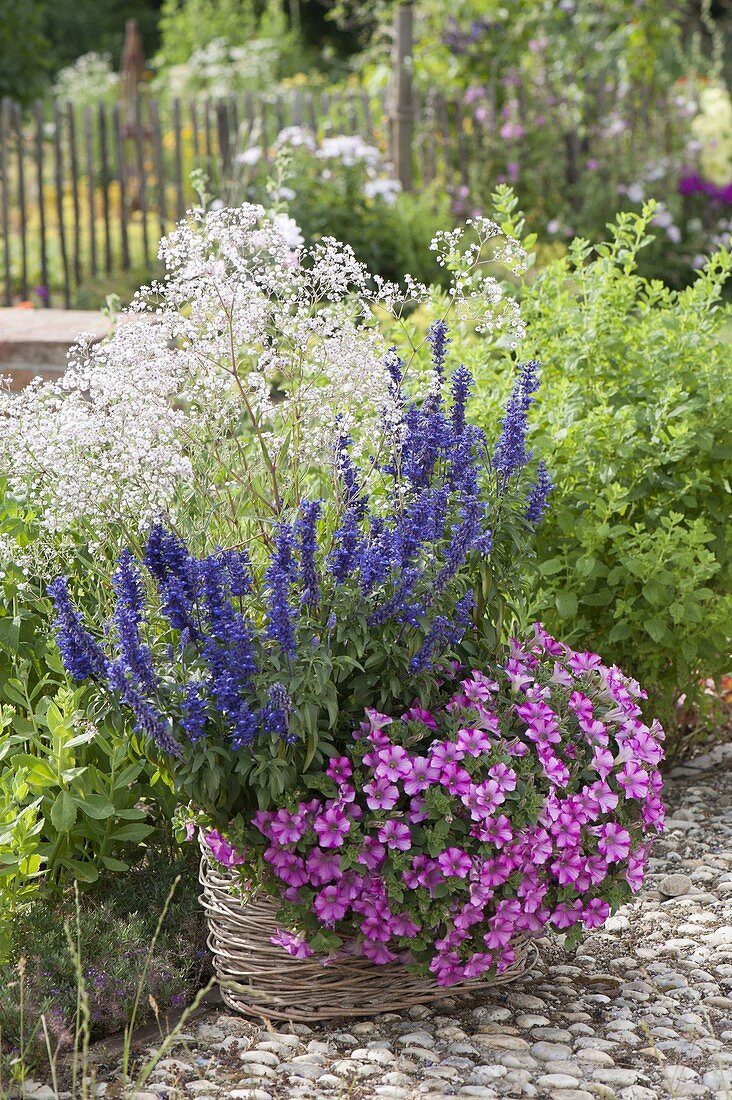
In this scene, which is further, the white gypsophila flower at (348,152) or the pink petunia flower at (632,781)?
the white gypsophila flower at (348,152)

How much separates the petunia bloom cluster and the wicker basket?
0.07 m

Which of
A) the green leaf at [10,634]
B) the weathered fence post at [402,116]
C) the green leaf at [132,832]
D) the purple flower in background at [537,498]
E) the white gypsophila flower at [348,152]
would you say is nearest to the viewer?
the purple flower in background at [537,498]

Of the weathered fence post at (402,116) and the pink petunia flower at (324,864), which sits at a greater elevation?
the weathered fence post at (402,116)

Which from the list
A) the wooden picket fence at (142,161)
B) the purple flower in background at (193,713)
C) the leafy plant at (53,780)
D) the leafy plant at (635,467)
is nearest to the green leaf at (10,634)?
the leafy plant at (53,780)

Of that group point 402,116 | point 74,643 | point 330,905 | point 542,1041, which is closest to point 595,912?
point 542,1041

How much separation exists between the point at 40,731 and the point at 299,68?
16536mm

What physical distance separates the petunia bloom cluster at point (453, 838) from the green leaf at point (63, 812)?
0.30 meters

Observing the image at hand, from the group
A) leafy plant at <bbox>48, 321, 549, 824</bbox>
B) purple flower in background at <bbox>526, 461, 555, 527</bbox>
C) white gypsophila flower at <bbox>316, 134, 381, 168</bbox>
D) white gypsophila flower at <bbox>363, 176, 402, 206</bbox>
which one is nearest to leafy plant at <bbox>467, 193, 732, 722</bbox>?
purple flower in background at <bbox>526, 461, 555, 527</bbox>

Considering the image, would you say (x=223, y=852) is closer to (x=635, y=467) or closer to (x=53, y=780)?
(x=53, y=780)

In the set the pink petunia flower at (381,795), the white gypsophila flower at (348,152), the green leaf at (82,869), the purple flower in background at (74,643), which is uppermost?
the white gypsophila flower at (348,152)

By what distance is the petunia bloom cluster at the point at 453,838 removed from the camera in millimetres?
2305

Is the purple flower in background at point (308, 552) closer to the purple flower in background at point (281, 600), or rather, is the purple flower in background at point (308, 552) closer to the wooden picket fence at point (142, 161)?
the purple flower in background at point (281, 600)

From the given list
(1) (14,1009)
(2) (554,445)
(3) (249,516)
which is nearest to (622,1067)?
(1) (14,1009)

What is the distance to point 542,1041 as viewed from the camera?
2412mm
